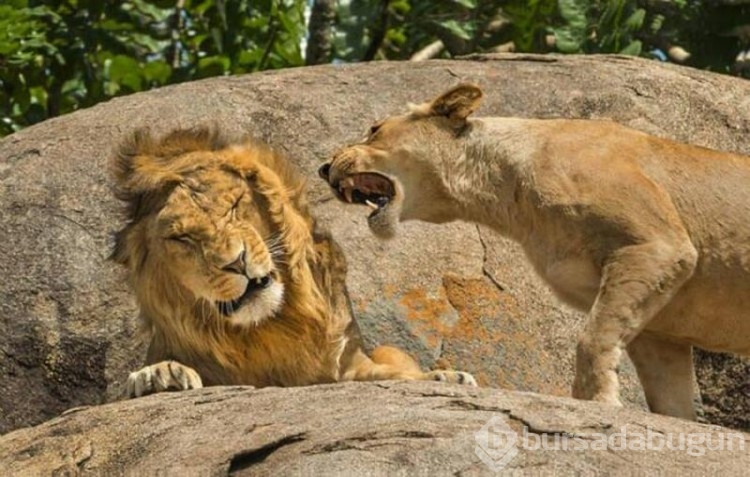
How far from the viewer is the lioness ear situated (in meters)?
7.64

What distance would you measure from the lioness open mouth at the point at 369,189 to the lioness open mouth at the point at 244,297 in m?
0.66

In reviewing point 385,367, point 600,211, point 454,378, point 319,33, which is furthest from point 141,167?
point 319,33

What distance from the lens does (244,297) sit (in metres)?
7.05

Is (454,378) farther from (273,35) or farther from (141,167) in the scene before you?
(273,35)

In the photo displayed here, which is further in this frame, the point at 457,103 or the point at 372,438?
Answer: the point at 457,103

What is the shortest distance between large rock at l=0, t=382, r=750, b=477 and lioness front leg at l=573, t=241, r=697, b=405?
662 mm

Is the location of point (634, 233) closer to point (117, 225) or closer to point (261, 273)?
point (261, 273)

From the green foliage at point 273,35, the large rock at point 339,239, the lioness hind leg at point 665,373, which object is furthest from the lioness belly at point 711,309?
the green foliage at point 273,35

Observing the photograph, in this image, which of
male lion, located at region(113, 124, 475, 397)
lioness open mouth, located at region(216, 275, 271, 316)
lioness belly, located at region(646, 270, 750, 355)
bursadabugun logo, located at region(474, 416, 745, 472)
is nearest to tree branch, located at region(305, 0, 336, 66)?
male lion, located at region(113, 124, 475, 397)

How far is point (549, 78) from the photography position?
9.31 m

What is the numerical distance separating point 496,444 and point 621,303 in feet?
4.19

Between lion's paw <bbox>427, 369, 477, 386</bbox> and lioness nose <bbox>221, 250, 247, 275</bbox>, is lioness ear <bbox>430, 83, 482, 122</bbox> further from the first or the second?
lion's paw <bbox>427, 369, 477, 386</bbox>

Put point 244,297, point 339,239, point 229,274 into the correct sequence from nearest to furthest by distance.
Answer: point 229,274, point 244,297, point 339,239

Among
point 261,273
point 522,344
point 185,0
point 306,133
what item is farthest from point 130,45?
point 261,273
